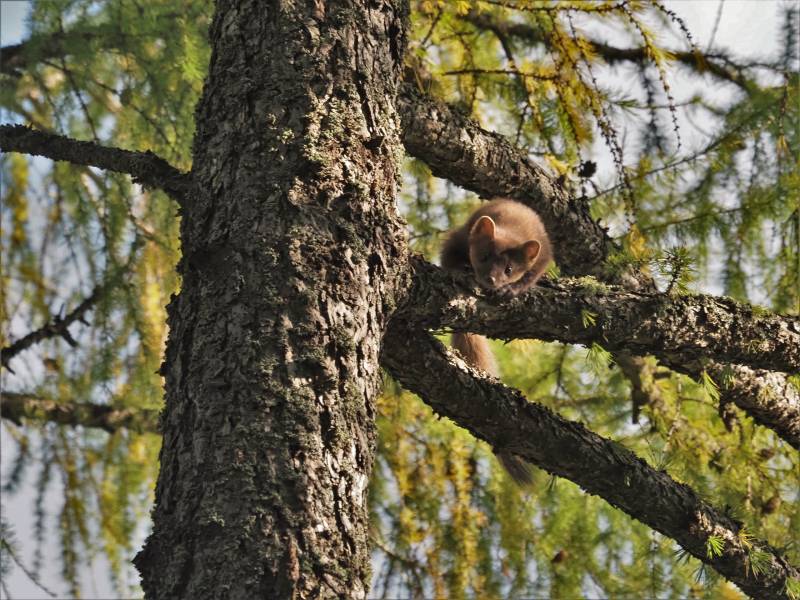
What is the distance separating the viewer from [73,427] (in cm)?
423

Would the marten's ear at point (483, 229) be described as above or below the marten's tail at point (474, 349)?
above

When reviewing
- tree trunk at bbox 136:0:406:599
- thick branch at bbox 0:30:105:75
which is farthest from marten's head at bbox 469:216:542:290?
thick branch at bbox 0:30:105:75

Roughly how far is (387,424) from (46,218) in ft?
5.92

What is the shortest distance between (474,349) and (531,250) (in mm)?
453

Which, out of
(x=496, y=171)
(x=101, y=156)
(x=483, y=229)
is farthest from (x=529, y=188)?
(x=101, y=156)

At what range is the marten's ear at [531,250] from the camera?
3.74 metres

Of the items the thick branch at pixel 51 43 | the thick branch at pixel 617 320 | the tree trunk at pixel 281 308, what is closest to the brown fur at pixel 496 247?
the thick branch at pixel 617 320

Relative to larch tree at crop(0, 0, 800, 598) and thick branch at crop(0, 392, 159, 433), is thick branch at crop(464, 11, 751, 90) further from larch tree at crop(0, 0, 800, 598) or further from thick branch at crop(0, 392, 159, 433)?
thick branch at crop(0, 392, 159, 433)

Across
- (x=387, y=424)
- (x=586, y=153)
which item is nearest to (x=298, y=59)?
(x=586, y=153)

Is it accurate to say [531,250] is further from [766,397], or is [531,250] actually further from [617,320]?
[617,320]

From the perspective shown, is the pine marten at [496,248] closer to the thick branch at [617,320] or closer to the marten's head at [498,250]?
the marten's head at [498,250]

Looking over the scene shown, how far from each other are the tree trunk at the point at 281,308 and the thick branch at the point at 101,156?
0.11m

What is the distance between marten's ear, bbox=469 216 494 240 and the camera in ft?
12.3

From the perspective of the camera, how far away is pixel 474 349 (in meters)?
3.83
